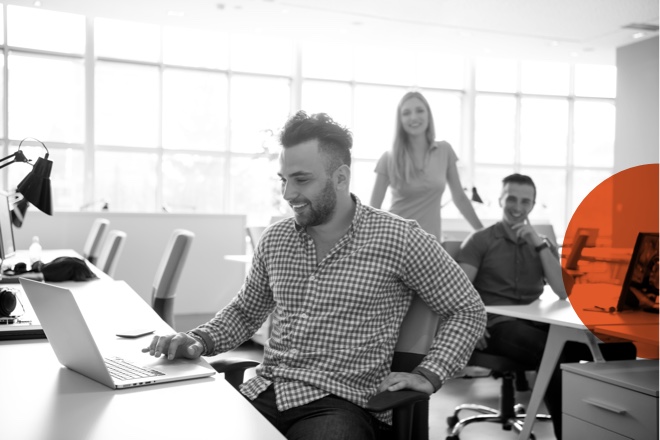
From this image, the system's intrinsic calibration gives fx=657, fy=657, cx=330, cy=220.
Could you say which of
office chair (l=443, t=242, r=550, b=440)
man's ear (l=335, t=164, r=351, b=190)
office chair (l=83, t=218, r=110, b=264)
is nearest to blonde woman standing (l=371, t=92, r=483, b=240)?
office chair (l=443, t=242, r=550, b=440)

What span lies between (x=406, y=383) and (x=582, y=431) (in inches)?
38.2

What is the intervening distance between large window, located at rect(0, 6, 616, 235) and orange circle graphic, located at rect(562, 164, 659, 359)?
678 cm

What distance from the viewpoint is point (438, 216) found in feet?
11.6

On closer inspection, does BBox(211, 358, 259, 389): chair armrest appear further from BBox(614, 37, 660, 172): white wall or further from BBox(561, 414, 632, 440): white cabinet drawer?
BBox(614, 37, 660, 172): white wall

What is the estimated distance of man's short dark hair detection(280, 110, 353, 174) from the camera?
1.66 metres

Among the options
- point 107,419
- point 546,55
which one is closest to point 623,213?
point 107,419

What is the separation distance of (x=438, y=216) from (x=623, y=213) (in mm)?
3113

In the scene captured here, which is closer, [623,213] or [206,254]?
[623,213]

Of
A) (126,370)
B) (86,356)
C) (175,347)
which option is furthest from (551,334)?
(86,356)

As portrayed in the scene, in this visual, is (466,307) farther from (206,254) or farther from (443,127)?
(443,127)

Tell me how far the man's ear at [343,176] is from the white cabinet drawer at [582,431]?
1104 millimetres

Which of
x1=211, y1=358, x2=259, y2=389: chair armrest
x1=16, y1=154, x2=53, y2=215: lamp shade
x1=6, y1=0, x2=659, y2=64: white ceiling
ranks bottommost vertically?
x1=211, y1=358, x2=259, y2=389: chair armrest

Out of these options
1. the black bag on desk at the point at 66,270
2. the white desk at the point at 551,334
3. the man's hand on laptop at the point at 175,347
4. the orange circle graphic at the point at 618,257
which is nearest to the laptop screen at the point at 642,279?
the orange circle graphic at the point at 618,257

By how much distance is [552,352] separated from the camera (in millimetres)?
2607
